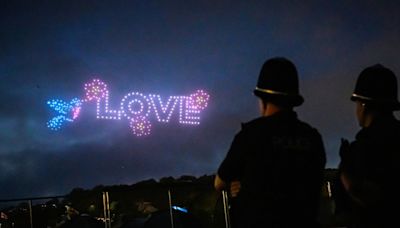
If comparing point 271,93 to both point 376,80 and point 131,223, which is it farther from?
point 131,223

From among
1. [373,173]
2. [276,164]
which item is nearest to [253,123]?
[276,164]

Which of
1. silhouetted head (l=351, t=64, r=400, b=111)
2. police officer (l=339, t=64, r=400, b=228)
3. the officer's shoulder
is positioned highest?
silhouetted head (l=351, t=64, r=400, b=111)

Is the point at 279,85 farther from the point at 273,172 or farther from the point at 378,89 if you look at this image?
the point at 378,89

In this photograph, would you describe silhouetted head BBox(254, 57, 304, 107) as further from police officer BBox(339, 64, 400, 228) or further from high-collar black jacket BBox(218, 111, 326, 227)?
police officer BBox(339, 64, 400, 228)

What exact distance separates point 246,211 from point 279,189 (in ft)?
0.56

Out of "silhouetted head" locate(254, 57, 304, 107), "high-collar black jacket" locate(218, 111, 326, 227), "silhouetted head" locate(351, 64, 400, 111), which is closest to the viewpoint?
"high-collar black jacket" locate(218, 111, 326, 227)

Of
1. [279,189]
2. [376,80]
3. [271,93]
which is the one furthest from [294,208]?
[376,80]

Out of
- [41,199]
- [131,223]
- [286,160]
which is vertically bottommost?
[131,223]

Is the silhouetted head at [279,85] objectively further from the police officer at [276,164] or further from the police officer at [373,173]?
the police officer at [373,173]

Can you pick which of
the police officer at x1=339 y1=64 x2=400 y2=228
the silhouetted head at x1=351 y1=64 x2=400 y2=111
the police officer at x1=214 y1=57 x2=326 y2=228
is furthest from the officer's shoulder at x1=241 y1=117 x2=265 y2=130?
the silhouetted head at x1=351 y1=64 x2=400 y2=111

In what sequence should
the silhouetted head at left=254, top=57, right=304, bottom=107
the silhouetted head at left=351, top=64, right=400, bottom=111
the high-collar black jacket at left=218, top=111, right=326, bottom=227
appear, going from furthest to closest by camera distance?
1. the silhouetted head at left=351, top=64, right=400, bottom=111
2. the silhouetted head at left=254, top=57, right=304, bottom=107
3. the high-collar black jacket at left=218, top=111, right=326, bottom=227

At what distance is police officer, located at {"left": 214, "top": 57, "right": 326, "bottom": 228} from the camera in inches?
74.8

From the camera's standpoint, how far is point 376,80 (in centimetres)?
217

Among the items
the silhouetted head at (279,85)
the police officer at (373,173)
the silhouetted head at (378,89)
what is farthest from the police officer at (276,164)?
the silhouetted head at (378,89)
